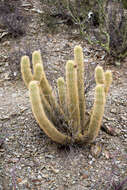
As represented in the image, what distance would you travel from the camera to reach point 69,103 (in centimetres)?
279

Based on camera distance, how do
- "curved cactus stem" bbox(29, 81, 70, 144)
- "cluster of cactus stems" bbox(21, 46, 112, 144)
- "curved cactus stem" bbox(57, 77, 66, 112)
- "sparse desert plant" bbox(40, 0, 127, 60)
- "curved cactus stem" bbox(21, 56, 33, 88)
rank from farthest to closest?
"sparse desert plant" bbox(40, 0, 127, 60)
"curved cactus stem" bbox(57, 77, 66, 112)
"curved cactus stem" bbox(21, 56, 33, 88)
"cluster of cactus stems" bbox(21, 46, 112, 144)
"curved cactus stem" bbox(29, 81, 70, 144)

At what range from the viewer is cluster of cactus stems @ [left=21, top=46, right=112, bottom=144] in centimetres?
253

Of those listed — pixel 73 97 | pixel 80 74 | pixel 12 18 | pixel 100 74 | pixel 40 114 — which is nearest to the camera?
pixel 40 114

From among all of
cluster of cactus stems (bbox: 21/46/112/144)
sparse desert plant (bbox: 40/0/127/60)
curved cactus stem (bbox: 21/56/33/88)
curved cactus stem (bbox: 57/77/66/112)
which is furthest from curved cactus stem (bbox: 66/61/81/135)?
sparse desert plant (bbox: 40/0/127/60)

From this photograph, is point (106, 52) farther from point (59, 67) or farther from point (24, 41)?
point (24, 41)

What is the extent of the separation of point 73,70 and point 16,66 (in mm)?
2487

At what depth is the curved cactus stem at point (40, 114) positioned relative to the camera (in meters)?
2.32

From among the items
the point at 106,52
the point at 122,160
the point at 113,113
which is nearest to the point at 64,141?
the point at 122,160

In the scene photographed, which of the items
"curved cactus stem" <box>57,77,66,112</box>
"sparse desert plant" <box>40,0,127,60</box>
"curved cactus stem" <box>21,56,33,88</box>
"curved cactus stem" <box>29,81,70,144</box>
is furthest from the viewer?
"sparse desert plant" <box>40,0,127,60</box>

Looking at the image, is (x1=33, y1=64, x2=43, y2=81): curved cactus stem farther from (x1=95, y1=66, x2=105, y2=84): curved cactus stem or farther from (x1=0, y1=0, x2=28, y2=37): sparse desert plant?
(x1=0, y1=0, x2=28, y2=37): sparse desert plant

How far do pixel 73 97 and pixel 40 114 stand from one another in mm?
458

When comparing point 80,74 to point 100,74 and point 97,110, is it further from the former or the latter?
point 97,110

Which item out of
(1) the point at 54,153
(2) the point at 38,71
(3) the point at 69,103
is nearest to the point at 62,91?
(3) the point at 69,103

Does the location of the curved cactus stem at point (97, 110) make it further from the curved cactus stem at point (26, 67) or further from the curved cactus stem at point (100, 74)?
the curved cactus stem at point (26, 67)
